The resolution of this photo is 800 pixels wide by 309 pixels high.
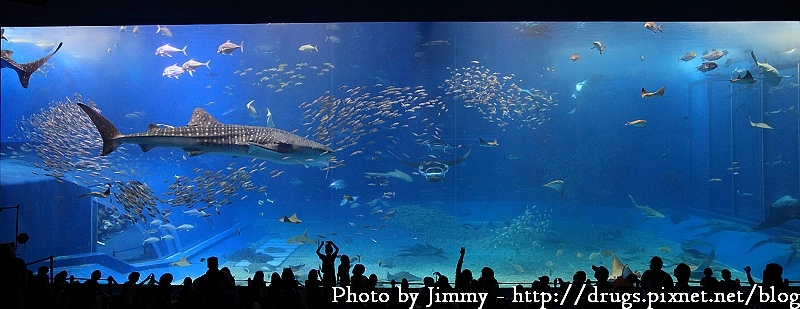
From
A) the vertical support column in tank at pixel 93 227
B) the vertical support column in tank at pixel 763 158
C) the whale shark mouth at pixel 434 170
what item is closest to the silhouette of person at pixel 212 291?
the whale shark mouth at pixel 434 170

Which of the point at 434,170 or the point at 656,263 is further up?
the point at 434,170

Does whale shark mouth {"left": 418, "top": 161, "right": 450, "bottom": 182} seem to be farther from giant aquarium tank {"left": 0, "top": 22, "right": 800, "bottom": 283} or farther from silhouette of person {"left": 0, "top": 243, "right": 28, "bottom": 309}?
silhouette of person {"left": 0, "top": 243, "right": 28, "bottom": 309}

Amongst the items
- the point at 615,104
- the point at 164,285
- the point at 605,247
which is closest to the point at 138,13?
the point at 164,285

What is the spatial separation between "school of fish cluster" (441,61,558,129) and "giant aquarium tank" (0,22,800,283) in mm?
91

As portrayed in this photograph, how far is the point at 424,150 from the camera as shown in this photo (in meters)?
16.2

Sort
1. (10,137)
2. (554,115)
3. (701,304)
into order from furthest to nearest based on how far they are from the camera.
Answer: (554,115), (10,137), (701,304)

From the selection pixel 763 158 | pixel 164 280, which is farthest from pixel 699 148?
pixel 164 280

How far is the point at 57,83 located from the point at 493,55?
46.7 ft

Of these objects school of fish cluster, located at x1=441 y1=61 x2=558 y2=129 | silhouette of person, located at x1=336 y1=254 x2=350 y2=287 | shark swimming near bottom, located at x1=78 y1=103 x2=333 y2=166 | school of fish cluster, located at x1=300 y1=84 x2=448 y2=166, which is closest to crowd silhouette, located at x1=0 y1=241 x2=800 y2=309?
silhouette of person, located at x1=336 y1=254 x2=350 y2=287

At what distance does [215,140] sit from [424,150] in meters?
9.15

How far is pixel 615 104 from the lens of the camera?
71.8 ft

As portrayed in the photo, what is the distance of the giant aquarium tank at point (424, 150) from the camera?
42.1ft

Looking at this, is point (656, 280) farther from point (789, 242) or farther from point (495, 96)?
point (789, 242)

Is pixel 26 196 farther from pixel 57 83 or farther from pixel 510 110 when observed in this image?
pixel 510 110
